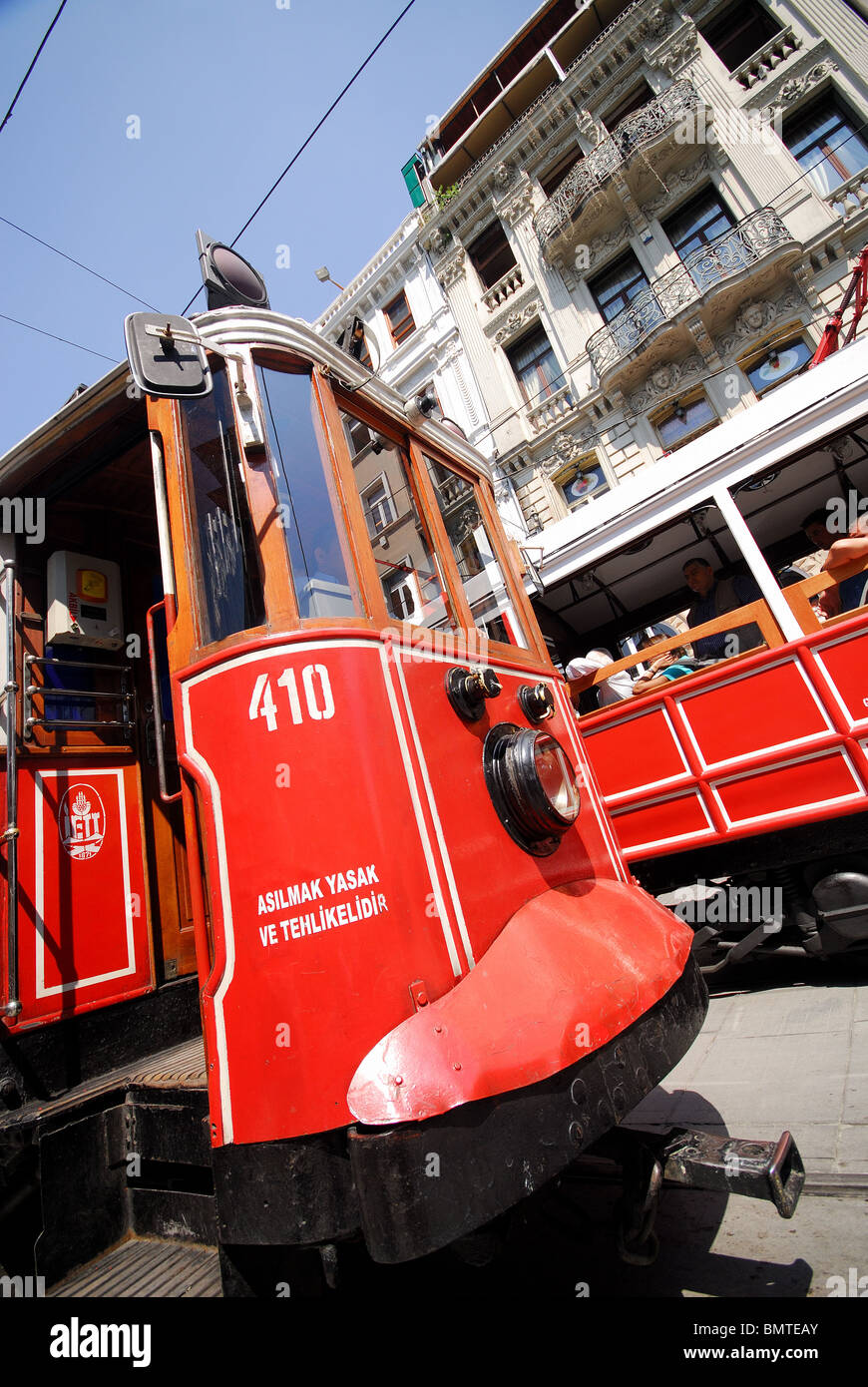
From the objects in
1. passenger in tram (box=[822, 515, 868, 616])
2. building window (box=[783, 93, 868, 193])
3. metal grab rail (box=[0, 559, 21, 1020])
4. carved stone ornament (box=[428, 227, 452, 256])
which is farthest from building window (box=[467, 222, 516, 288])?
metal grab rail (box=[0, 559, 21, 1020])

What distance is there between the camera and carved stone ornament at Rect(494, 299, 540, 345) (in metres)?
15.0

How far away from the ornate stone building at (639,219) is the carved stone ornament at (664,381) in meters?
0.04

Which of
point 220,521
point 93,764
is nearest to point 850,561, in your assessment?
point 220,521

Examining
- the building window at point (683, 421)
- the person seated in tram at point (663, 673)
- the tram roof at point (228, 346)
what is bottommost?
the person seated in tram at point (663, 673)

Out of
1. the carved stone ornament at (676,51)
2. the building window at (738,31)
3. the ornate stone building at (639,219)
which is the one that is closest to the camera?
the ornate stone building at (639,219)

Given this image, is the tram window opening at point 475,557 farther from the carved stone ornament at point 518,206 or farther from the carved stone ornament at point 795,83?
the carved stone ornament at point 518,206

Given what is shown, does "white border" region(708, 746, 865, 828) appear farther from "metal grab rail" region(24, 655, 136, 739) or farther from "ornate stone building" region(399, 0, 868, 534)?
"ornate stone building" region(399, 0, 868, 534)

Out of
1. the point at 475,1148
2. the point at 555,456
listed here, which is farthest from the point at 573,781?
the point at 555,456

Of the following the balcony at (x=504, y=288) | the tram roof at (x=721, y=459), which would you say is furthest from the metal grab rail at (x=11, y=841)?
the balcony at (x=504, y=288)

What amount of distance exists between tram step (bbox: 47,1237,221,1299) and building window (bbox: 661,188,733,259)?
17.1m

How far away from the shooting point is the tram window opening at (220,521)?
2.06m

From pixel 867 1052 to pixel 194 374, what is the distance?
408cm

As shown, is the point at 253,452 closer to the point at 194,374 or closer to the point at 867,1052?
the point at 194,374

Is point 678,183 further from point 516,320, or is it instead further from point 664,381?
point 664,381
